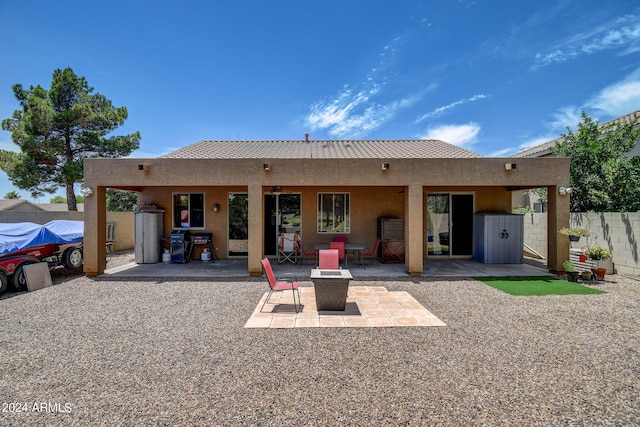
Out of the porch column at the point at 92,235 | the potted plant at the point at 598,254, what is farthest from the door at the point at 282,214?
the potted plant at the point at 598,254

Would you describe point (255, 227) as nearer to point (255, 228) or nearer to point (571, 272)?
point (255, 228)

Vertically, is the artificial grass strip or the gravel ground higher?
the artificial grass strip

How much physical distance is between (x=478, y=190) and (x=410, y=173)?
442cm

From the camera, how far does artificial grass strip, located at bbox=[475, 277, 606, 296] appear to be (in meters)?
6.75

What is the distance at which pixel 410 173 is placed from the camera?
8.33m

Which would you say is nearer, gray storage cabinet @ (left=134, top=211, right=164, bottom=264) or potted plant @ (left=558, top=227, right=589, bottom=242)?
potted plant @ (left=558, top=227, right=589, bottom=242)

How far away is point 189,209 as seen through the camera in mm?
11070

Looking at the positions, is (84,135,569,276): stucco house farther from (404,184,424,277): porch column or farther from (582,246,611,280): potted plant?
(582,246,611,280): potted plant

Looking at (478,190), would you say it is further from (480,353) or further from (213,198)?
(213,198)

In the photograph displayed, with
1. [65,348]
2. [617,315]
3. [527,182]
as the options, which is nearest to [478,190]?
[527,182]

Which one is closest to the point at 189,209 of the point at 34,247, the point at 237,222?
the point at 237,222

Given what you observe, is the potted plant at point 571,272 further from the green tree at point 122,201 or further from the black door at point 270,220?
the green tree at point 122,201

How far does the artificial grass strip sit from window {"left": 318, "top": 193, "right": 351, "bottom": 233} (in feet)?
16.3

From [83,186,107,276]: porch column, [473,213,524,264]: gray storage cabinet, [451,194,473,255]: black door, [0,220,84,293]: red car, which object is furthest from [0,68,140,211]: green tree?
[473,213,524,264]: gray storage cabinet
